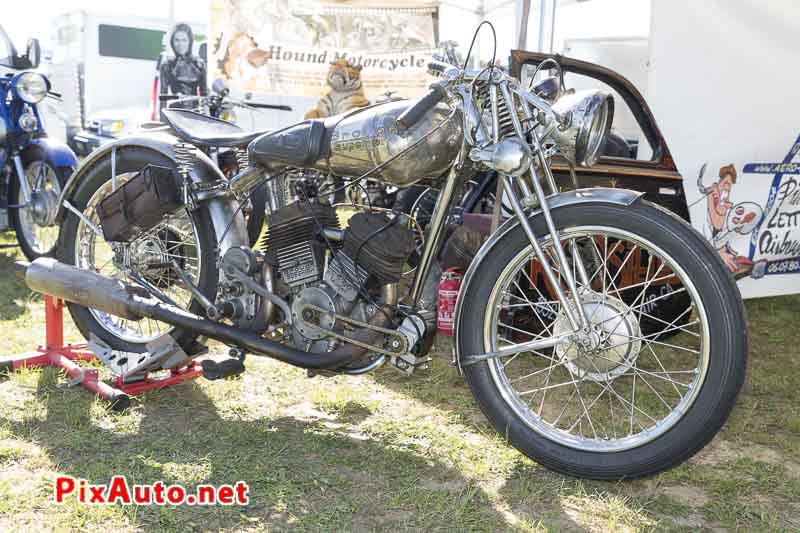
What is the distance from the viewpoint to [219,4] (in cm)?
916

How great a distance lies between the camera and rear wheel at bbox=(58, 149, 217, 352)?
3092 mm

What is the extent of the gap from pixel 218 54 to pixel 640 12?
4.86 meters

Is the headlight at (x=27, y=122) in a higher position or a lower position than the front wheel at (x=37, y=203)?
higher

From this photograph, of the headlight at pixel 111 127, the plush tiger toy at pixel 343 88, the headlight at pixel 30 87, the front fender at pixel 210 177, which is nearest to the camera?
the front fender at pixel 210 177

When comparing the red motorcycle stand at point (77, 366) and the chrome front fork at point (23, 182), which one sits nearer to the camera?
the red motorcycle stand at point (77, 366)

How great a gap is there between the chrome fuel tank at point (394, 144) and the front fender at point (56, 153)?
368 centimetres

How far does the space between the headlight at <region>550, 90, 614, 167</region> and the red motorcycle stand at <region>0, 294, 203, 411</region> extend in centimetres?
187

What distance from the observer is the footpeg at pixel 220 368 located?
2.91 metres

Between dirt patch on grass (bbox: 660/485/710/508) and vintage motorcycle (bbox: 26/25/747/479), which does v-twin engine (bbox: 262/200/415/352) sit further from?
dirt patch on grass (bbox: 660/485/710/508)

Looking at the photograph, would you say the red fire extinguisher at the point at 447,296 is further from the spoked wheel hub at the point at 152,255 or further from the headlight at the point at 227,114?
the headlight at the point at 227,114

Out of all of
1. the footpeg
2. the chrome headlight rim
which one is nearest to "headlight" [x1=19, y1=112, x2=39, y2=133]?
the chrome headlight rim

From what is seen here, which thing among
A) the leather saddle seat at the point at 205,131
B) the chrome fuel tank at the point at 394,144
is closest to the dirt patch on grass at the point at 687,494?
the chrome fuel tank at the point at 394,144

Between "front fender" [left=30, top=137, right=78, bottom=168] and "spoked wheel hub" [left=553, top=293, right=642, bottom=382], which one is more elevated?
"front fender" [left=30, top=137, right=78, bottom=168]

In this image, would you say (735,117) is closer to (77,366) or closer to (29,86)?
(77,366)
